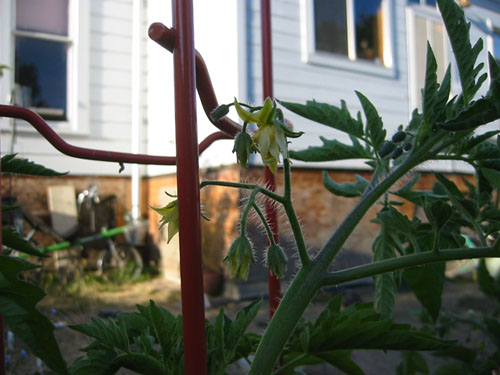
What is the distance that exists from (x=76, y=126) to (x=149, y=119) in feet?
2.96

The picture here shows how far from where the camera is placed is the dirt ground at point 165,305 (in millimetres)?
1980

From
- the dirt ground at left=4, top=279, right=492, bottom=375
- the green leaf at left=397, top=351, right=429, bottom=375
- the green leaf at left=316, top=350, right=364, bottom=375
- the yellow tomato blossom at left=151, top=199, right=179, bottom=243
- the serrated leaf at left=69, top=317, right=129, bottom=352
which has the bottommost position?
the dirt ground at left=4, top=279, right=492, bottom=375

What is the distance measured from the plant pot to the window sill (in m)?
2.34

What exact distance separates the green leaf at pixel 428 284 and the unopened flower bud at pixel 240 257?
1.02 ft

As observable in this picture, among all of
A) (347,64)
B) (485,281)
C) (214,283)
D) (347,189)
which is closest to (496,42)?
(347,64)

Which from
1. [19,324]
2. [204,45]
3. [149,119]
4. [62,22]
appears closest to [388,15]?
[204,45]

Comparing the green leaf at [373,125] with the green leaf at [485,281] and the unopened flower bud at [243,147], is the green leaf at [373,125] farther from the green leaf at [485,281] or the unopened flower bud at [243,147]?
the green leaf at [485,281]

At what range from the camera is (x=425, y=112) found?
556 mm

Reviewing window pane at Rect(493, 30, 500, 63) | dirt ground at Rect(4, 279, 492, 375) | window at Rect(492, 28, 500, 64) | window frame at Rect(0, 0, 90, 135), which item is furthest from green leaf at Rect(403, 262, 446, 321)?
window pane at Rect(493, 30, 500, 63)

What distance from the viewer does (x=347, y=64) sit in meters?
4.78

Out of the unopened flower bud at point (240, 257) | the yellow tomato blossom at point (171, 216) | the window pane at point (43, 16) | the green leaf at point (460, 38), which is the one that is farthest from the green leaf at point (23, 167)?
the window pane at point (43, 16)

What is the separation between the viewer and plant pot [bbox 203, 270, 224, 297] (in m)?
3.86

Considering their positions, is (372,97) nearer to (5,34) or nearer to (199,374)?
(5,34)

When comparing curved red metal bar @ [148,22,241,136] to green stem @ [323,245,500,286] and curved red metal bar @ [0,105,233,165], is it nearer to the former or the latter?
curved red metal bar @ [0,105,233,165]
